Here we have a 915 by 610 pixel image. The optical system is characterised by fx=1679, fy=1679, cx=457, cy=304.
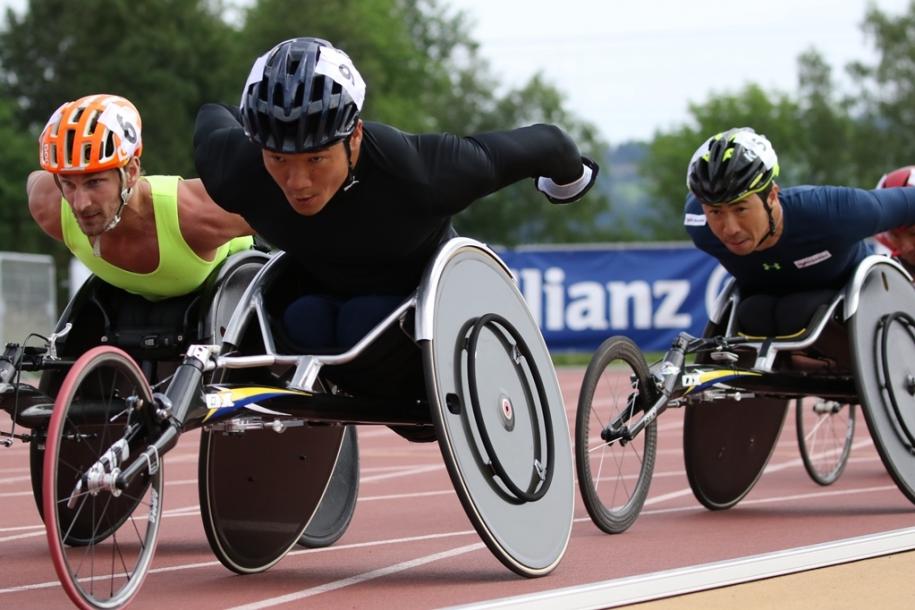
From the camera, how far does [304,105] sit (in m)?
5.82

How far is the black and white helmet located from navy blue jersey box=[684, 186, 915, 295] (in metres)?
3.22

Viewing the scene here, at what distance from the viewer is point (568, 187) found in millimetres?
6742

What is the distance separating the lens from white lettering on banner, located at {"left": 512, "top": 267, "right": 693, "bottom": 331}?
A: 84.3 ft

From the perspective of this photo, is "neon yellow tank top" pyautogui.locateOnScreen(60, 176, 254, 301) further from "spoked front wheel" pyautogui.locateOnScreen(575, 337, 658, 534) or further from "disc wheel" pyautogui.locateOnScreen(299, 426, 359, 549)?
"spoked front wheel" pyautogui.locateOnScreen(575, 337, 658, 534)

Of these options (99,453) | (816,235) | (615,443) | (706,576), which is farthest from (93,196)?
(816,235)

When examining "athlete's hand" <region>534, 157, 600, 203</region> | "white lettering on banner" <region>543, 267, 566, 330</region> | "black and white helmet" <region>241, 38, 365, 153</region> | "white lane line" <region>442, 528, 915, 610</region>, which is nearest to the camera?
"white lane line" <region>442, 528, 915, 610</region>

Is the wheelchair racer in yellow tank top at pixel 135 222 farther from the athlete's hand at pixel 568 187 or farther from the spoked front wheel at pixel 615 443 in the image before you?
the spoked front wheel at pixel 615 443

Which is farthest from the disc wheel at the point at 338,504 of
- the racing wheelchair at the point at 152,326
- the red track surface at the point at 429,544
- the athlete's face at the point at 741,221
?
the athlete's face at the point at 741,221

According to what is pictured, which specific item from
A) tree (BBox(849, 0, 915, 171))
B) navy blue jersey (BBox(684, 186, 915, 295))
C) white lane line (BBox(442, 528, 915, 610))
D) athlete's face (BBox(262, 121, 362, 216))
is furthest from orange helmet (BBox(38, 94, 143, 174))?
tree (BBox(849, 0, 915, 171))

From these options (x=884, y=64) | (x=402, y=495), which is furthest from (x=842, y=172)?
(x=402, y=495)

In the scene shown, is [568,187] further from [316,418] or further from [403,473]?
[403,473]

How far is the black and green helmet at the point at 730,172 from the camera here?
8289mm

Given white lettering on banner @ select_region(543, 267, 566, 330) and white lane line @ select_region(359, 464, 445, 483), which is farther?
white lettering on banner @ select_region(543, 267, 566, 330)

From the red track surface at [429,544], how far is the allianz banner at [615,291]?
13.8 metres
